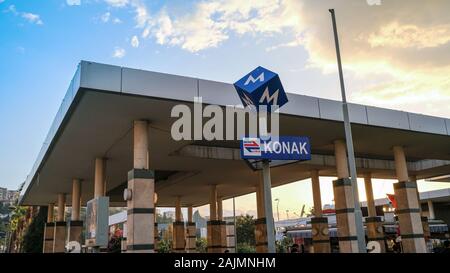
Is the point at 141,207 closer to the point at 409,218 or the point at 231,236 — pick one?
the point at 409,218

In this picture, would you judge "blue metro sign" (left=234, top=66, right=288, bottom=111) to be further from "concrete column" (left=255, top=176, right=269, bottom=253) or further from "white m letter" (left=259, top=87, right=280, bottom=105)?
"concrete column" (left=255, top=176, right=269, bottom=253)

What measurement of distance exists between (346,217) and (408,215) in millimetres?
3753

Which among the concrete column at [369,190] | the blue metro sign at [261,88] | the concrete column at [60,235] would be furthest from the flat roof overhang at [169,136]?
the blue metro sign at [261,88]

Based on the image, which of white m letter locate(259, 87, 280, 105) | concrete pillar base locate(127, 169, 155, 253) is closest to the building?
concrete pillar base locate(127, 169, 155, 253)

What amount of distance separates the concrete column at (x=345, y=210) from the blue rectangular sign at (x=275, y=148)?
10.1 metres

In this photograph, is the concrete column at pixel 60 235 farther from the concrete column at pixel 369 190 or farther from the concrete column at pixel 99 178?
the concrete column at pixel 369 190

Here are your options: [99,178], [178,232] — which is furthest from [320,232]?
[178,232]

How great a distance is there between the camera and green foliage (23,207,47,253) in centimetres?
4262

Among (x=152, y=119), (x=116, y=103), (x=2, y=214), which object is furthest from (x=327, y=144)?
(x=2, y=214)

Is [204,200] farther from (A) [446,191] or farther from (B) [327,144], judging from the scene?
(A) [446,191]

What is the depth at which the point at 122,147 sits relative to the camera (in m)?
19.2

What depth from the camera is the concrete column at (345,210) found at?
1903 centimetres

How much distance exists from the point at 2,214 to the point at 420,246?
643ft

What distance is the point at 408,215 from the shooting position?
20578 mm
